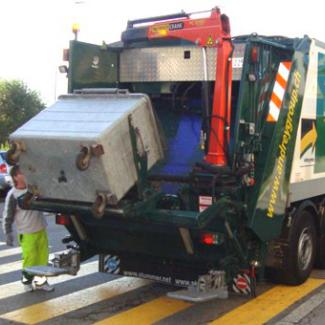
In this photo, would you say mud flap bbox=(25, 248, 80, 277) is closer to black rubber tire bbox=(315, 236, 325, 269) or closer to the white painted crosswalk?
the white painted crosswalk

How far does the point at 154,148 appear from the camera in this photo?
556cm

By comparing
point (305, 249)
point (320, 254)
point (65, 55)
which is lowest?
point (320, 254)

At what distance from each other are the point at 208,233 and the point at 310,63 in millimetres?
2244

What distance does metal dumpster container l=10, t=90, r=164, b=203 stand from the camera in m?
4.95

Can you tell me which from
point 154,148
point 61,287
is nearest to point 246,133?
point 154,148

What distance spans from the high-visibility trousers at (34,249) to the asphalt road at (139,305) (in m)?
0.33

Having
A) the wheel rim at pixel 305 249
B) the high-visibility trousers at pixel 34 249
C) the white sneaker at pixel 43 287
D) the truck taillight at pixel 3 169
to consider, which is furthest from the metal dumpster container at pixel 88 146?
the truck taillight at pixel 3 169

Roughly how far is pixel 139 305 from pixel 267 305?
1299 mm

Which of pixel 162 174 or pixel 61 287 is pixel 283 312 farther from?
pixel 61 287

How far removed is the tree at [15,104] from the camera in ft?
159

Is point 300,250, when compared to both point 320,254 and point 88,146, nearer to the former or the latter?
point 320,254

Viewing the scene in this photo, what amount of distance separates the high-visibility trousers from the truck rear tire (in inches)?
107

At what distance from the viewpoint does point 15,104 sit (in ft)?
161

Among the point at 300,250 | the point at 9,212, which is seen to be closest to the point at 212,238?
the point at 300,250
